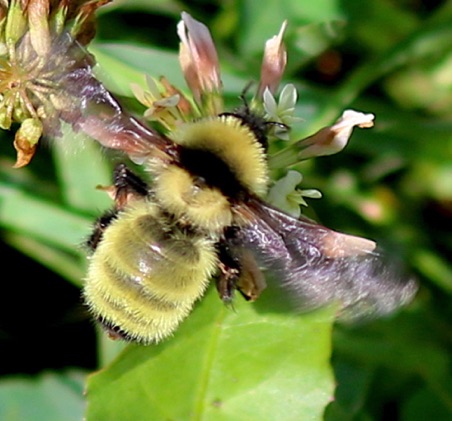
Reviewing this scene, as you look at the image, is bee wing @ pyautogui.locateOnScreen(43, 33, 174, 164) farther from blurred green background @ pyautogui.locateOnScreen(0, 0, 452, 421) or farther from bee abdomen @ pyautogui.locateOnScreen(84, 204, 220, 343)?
blurred green background @ pyautogui.locateOnScreen(0, 0, 452, 421)

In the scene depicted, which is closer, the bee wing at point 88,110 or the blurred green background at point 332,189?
the bee wing at point 88,110

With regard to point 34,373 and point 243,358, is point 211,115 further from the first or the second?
point 34,373

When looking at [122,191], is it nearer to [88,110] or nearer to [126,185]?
[126,185]

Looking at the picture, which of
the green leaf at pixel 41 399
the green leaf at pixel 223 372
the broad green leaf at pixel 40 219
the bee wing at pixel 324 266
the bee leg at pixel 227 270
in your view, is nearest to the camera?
the bee wing at pixel 324 266

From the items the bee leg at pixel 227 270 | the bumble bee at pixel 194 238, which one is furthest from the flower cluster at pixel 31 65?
the bee leg at pixel 227 270

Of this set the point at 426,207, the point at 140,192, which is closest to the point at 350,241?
the point at 140,192

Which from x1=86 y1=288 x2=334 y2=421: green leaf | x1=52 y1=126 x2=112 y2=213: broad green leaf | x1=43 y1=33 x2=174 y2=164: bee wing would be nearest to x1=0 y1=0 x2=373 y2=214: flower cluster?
x1=43 y1=33 x2=174 y2=164: bee wing

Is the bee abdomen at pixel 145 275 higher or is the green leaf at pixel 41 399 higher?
the bee abdomen at pixel 145 275

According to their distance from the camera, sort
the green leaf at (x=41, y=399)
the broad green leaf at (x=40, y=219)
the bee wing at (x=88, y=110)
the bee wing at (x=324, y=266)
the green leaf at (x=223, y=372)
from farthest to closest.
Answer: the green leaf at (x=41, y=399), the broad green leaf at (x=40, y=219), the green leaf at (x=223, y=372), the bee wing at (x=88, y=110), the bee wing at (x=324, y=266)

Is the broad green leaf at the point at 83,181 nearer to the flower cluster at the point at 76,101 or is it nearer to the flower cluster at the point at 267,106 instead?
the flower cluster at the point at 267,106
